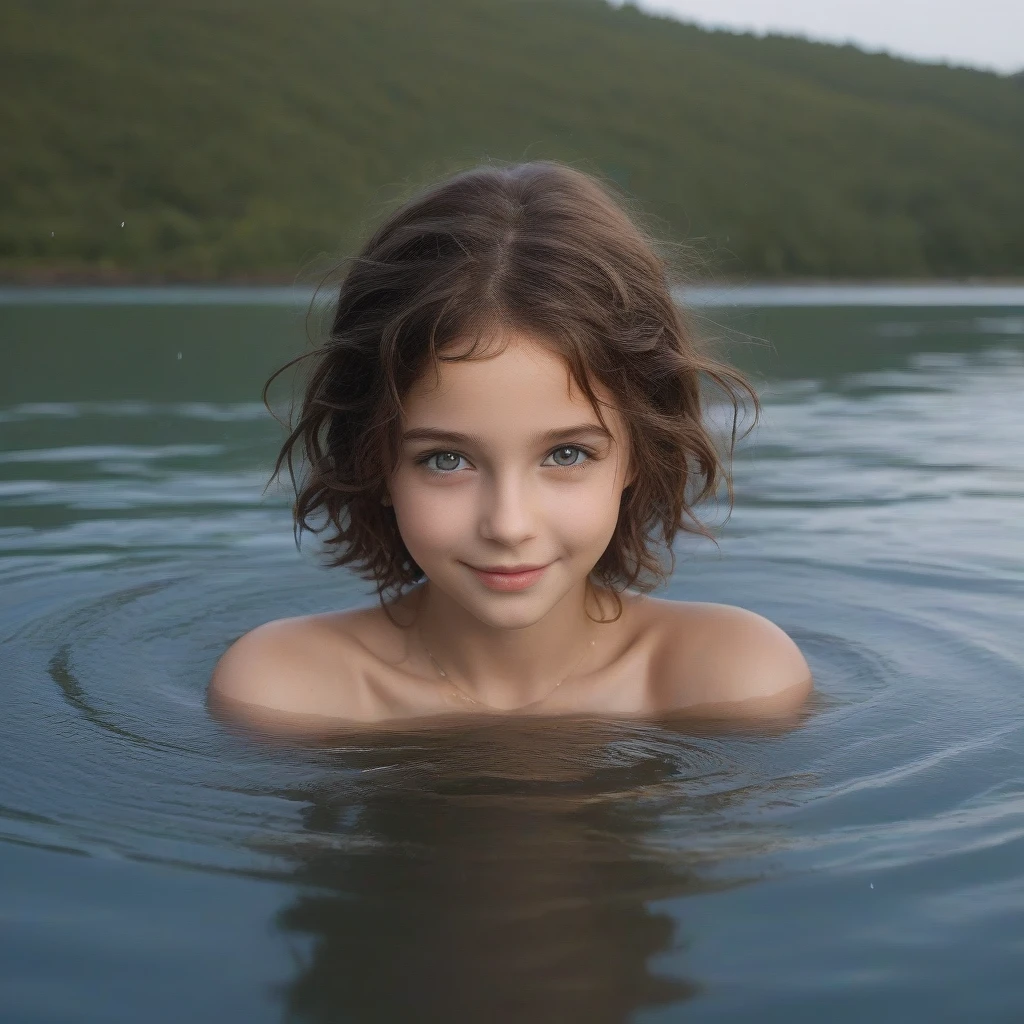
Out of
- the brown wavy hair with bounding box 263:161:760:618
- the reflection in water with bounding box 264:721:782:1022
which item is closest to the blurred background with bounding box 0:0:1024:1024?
the reflection in water with bounding box 264:721:782:1022

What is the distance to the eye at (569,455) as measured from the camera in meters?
2.26

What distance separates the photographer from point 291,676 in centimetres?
261

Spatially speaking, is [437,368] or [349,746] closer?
[437,368]

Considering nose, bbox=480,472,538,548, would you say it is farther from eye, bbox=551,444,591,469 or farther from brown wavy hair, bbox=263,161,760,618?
brown wavy hair, bbox=263,161,760,618

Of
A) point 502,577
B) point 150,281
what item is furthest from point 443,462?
point 150,281

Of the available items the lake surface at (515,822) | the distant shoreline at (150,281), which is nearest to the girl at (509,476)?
the lake surface at (515,822)

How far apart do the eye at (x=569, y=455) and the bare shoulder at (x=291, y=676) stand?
669 millimetres

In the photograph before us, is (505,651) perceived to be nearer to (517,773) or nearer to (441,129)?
(517,773)

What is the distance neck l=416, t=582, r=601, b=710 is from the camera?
2641 millimetres

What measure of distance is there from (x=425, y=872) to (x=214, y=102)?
38836 millimetres

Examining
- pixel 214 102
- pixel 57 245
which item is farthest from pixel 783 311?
pixel 214 102

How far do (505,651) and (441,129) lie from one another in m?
36.3

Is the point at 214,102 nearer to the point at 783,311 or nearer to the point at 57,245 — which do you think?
the point at 57,245

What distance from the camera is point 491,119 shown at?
38500 millimetres
